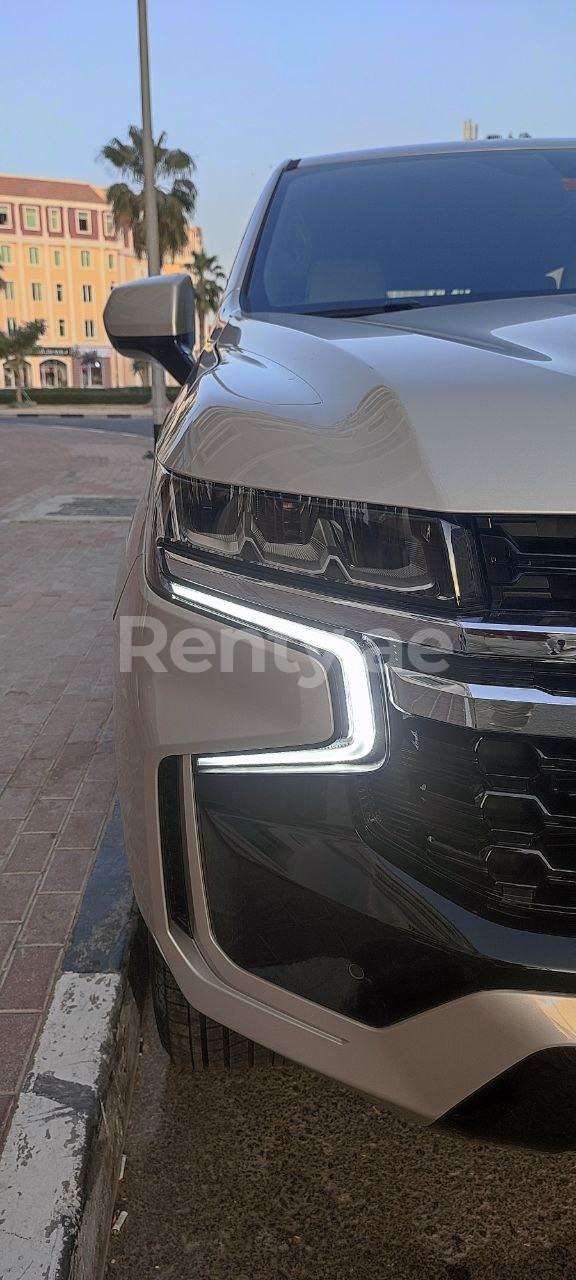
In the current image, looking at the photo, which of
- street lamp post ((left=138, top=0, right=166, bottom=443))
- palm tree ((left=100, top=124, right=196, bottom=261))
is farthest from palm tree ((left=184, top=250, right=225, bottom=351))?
street lamp post ((left=138, top=0, right=166, bottom=443))

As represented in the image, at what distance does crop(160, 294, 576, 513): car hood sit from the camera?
4.09ft

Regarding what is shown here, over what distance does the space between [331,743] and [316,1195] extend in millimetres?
957

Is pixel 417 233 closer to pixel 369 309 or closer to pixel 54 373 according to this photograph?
pixel 369 309

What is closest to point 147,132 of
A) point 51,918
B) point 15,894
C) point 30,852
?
point 30,852

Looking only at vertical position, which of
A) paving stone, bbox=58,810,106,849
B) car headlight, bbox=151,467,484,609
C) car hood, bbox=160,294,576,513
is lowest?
paving stone, bbox=58,810,106,849

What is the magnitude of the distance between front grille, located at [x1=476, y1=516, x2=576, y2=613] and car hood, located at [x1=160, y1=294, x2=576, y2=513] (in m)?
0.02

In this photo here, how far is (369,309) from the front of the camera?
2.34m

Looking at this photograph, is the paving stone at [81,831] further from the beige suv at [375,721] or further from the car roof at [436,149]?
the car roof at [436,149]

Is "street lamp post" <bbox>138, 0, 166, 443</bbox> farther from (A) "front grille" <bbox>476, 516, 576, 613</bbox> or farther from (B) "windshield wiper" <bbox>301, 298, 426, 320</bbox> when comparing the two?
(A) "front grille" <bbox>476, 516, 576, 613</bbox>

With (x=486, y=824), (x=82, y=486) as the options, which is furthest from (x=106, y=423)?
(x=486, y=824)

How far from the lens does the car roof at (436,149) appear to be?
10.0 ft

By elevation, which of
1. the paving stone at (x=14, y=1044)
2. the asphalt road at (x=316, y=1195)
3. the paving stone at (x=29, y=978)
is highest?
the paving stone at (x=14, y=1044)

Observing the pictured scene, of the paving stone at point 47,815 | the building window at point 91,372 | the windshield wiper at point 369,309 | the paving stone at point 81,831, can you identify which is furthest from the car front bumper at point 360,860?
the building window at point 91,372

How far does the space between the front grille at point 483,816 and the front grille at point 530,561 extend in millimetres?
163
